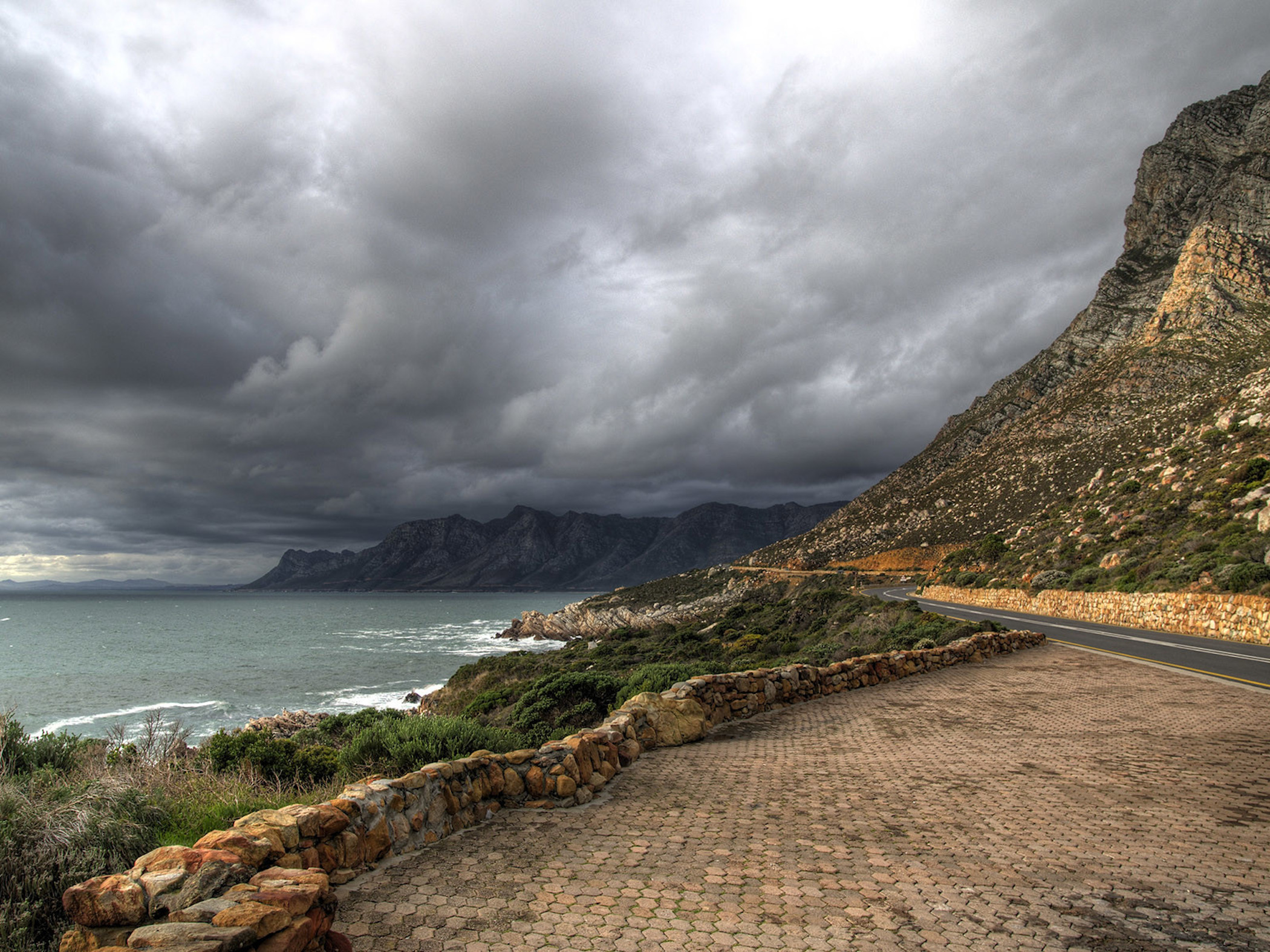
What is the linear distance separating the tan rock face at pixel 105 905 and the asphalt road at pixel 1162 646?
15778mm

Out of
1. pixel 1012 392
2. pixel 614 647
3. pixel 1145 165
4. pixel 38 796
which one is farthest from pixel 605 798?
pixel 1145 165

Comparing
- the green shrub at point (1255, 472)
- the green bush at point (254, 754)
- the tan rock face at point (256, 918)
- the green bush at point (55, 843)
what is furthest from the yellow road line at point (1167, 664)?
the green bush at point (55, 843)

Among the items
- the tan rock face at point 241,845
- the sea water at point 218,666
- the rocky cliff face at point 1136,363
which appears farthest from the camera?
the rocky cliff face at point 1136,363

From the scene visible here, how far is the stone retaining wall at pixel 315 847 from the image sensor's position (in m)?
3.03

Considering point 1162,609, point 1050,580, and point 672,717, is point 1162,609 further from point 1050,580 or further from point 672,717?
point 672,717

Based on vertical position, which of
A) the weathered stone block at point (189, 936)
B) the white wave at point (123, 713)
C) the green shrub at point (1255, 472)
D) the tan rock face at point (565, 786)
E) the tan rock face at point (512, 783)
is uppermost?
the green shrub at point (1255, 472)

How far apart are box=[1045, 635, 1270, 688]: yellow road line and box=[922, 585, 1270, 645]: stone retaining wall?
4233mm

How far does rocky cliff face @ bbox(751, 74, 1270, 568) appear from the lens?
4922 cm

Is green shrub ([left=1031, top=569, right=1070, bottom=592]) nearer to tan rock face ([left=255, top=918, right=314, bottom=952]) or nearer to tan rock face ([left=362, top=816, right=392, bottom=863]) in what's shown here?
tan rock face ([left=362, top=816, right=392, bottom=863])

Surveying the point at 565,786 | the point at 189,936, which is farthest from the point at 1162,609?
the point at 189,936

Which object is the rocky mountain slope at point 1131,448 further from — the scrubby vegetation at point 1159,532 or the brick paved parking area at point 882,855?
the brick paved parking area at point 882,855

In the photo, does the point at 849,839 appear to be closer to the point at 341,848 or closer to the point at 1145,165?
the point at 341,848

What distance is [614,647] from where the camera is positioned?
35000mm

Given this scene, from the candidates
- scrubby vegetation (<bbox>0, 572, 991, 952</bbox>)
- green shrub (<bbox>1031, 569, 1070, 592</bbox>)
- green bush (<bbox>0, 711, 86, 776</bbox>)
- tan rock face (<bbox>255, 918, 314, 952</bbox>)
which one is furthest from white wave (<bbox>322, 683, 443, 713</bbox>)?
tan rock face (<bbox>255, 918, 314, 952</bbox>)
